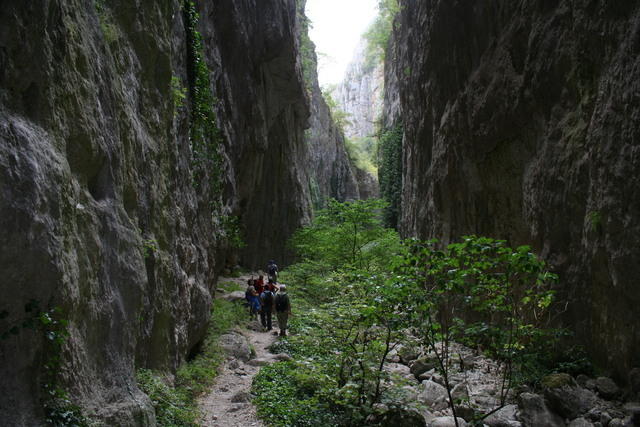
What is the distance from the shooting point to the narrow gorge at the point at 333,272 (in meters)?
3.55

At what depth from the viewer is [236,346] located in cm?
1041

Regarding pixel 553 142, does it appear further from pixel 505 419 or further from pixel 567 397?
pixel 505 419

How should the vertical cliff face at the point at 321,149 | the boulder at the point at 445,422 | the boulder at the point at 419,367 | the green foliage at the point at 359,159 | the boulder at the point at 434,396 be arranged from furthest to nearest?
the green foliage at the point at 359,159 < the vertical cliff face at the point at 321,149 < the boulder at the point at 419,367 < the boulder at the point at 434,396 < the boulder at the point at 445,422

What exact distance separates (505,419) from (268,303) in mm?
7535

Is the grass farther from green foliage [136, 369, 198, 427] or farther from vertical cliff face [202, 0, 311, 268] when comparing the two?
vertical cliff face [202, 0, 311, 268]

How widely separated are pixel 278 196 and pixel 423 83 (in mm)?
14187

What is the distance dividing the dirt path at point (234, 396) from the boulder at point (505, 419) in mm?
3271

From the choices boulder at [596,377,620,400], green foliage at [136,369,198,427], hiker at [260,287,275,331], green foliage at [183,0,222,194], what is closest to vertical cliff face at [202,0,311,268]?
green foliage at [183,0,222,194]

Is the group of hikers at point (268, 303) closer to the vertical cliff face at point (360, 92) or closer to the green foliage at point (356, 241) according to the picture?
the green foliage at point (356, 241)

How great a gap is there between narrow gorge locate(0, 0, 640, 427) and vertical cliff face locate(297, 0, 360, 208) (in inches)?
843

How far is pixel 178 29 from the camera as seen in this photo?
9.41 meters

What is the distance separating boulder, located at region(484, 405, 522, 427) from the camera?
20.2 feet

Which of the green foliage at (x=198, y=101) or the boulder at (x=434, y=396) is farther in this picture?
the green foliage at (x=198, y=101)

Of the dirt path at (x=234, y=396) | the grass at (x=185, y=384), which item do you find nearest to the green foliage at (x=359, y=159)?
the grass at (x=185, y=384)
